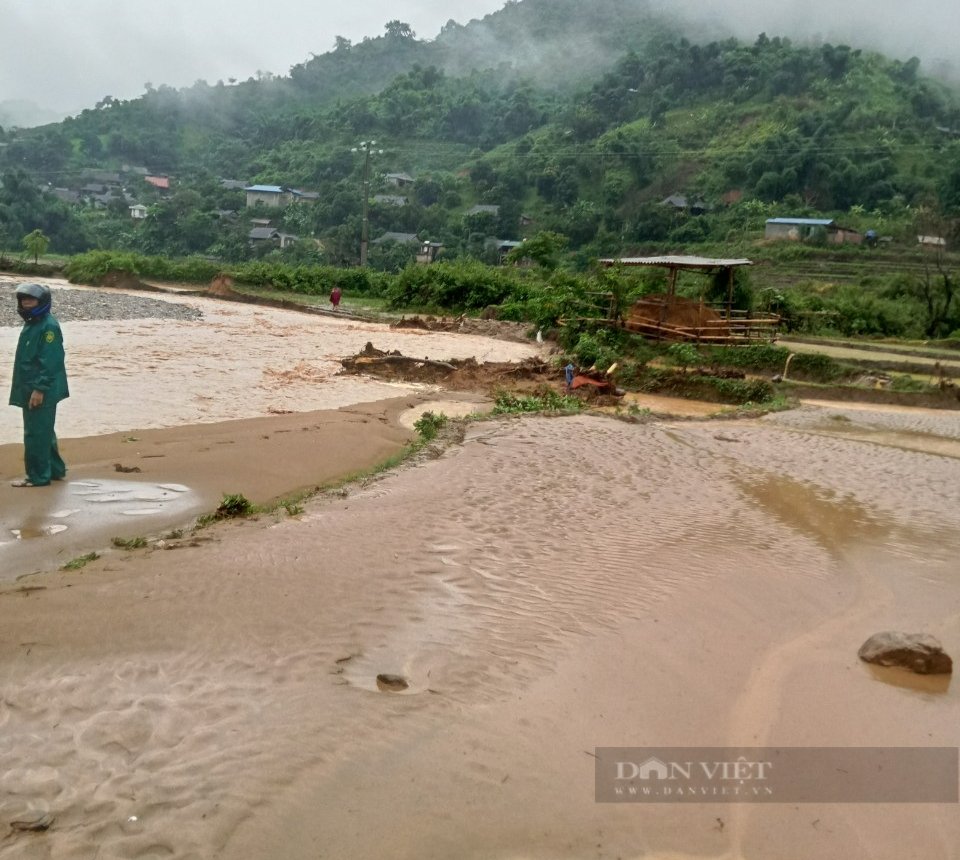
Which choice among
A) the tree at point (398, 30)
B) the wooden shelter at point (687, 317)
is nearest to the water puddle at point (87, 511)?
the wooden shelter at point (687, 317)

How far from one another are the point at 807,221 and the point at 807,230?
1.10m

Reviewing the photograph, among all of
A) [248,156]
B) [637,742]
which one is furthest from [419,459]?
[248,156]

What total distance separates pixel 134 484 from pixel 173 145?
4375 inches

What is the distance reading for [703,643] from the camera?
5.36 metres

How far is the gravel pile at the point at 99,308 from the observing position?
82.3 ft

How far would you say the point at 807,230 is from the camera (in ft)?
162

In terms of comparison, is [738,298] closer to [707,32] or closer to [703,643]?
[703,643]

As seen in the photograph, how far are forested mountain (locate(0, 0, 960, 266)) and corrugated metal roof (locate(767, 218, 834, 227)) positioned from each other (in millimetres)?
2081

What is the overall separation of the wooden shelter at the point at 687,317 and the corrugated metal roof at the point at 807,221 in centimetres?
2871

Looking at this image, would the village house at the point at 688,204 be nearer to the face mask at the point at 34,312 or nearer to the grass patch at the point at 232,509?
the face mask at the point at 34,312

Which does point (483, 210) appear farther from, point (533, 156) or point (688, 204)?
point (688, 204)

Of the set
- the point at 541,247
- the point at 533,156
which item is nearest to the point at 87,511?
the point at 541,247

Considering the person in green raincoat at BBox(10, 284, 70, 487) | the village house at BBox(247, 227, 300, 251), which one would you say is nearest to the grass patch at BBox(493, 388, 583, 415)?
the person in green raincoat at BBox(10, 284, 70, 487)

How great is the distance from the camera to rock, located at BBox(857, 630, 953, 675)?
5113mm
